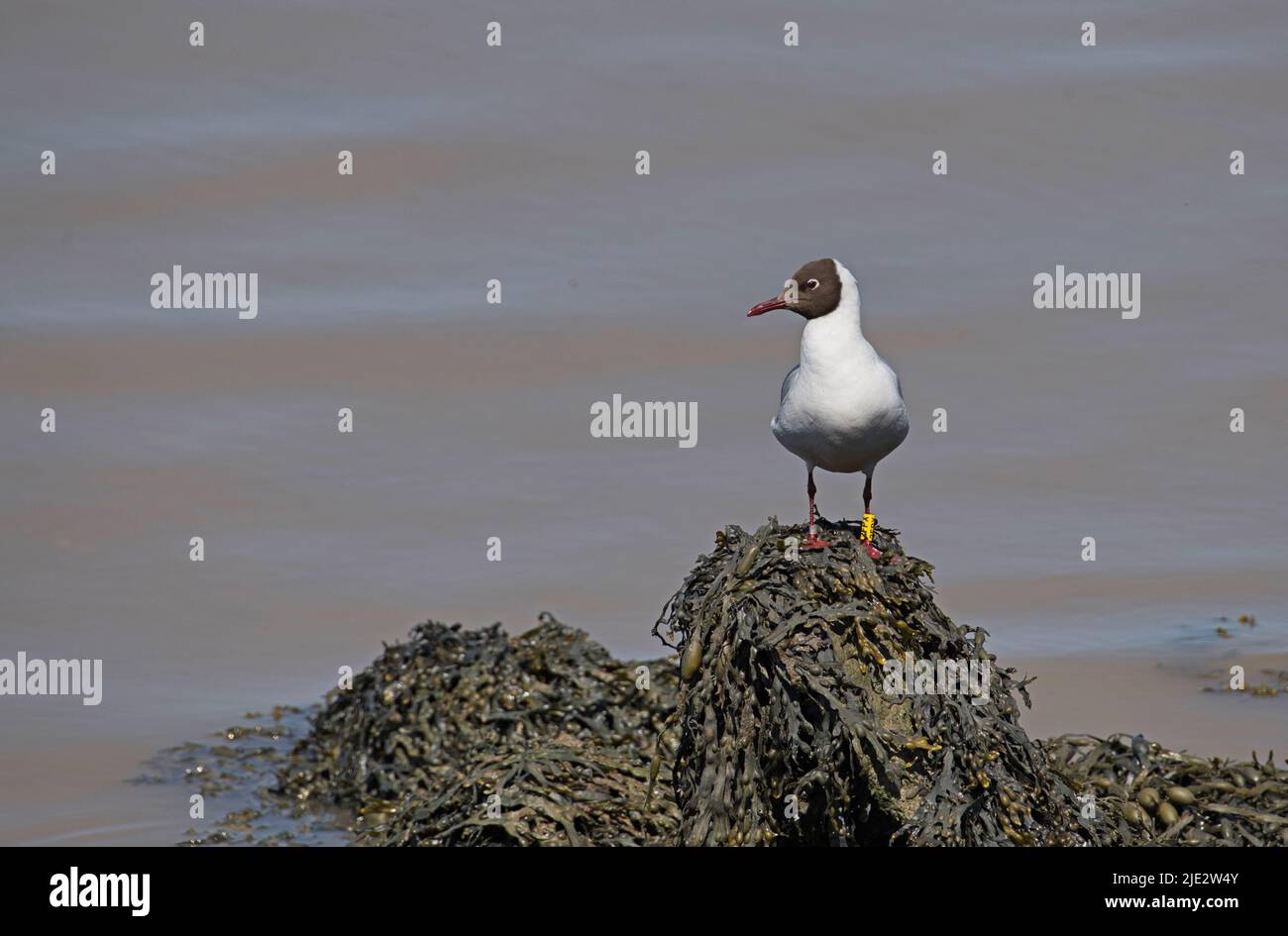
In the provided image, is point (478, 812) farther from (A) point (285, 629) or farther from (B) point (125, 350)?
(B) point (125, 350)

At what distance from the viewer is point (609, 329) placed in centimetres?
1521

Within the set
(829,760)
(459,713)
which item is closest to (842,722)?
(829,760)

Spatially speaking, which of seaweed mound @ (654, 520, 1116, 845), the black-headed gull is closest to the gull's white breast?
the black-headed gull

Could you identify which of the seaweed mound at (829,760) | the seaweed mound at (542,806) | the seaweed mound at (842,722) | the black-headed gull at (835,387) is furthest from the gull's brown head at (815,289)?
the seaweed mound at (542,806)

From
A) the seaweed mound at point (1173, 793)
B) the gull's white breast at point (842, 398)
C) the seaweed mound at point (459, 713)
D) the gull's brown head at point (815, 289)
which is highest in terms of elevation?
the gull's brown head at point (815, 289)

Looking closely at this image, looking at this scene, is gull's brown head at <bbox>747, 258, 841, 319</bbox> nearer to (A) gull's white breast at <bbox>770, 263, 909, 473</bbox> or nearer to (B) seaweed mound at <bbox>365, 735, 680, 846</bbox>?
(A) gull's white breast at <bbox>770, 263, 909, 473</bbox>

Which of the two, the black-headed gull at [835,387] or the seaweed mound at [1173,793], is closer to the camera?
the black-headed gull at [835,387]

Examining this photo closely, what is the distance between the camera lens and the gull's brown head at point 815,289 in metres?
7.31

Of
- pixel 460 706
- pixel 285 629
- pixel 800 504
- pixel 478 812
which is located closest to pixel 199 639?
pixel 285 629

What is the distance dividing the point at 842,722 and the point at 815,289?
1919 millimetres

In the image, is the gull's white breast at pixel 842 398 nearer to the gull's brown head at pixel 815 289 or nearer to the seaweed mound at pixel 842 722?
the gull's brown head at pixel 815 289

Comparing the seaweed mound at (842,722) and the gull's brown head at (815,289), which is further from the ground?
the gull's brown head at (815,289)

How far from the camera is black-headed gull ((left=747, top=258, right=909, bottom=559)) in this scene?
718cm
